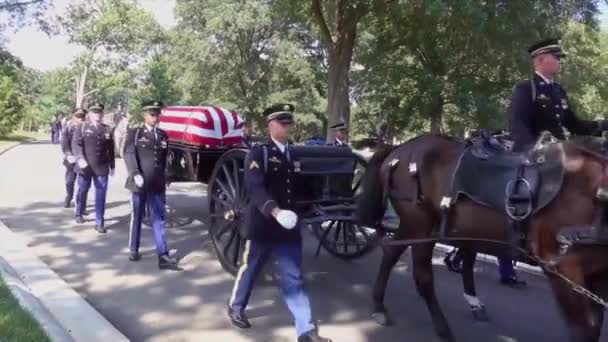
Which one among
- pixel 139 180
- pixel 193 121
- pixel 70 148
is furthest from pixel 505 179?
pixel 70 148

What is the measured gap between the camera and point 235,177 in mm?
6949

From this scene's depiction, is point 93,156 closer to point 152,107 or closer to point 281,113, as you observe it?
point 152,107

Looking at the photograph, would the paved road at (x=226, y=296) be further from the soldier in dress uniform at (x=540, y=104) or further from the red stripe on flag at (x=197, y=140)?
the soldier in dress uniform at (x=540, y=104)

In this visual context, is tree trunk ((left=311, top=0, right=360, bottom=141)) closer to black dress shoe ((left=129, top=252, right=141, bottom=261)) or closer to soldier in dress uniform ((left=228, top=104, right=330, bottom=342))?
black dress shoe ((left=129, top=252, right=141, bottom=261))

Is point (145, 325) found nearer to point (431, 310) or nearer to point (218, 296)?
point (218, 296)

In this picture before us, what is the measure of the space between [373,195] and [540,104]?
181 cm

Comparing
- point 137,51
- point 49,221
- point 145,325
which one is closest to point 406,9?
point 49,221

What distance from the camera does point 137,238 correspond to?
24.4 ft

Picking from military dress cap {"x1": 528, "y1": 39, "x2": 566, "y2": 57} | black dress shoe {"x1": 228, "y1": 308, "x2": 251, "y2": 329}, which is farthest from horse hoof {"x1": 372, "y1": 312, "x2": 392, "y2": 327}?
military dress cap {"x1": 528, "y1": 39, "x2": 566, "y2": 57}

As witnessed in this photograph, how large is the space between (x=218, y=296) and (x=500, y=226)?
3006 mm

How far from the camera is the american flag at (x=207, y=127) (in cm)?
814

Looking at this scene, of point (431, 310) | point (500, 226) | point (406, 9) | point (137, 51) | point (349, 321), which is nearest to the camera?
point (500, 226)

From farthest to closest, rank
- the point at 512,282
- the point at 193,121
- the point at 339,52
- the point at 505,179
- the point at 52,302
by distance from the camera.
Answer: the point at 339,52 → the point at 193,121 → the point at 512,282 → the point at 52,302 → the point at 505,179

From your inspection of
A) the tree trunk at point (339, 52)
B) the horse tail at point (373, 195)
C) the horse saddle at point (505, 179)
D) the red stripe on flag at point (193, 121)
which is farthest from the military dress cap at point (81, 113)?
the horse saddle at point (505, 179)
